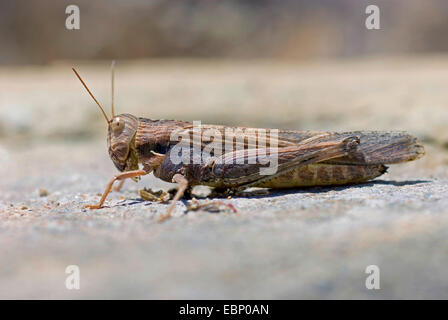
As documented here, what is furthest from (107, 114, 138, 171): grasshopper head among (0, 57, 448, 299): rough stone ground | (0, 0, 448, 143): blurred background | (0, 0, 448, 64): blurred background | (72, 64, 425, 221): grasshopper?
(0, 0, 448, 64): blurred background

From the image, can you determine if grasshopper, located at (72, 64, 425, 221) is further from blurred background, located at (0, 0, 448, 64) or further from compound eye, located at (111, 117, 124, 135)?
blurred background, located at (0, 0, 448, 64)

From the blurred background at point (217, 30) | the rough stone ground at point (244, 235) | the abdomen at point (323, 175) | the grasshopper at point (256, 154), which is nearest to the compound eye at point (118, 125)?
the grasshopper at point (256, 154)

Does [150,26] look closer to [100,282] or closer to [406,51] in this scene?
[406,51]

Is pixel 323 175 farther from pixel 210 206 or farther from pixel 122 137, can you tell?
pixel 122 137

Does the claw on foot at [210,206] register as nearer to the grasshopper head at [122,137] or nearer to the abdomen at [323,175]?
the abdomen at [323,175]

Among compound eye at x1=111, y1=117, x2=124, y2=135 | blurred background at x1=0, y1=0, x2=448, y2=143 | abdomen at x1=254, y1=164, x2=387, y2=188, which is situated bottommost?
abdomen at x1=254, y1=164, x2=387, y2=188
